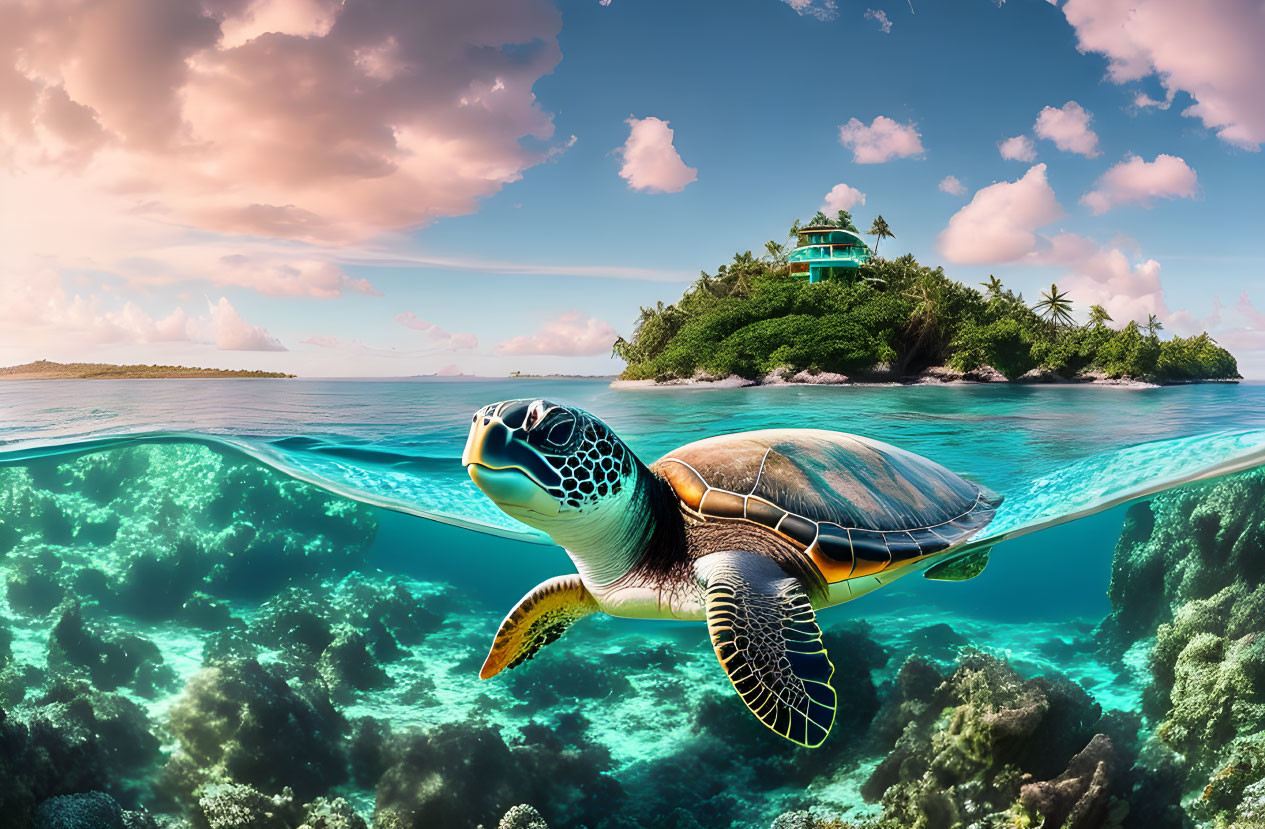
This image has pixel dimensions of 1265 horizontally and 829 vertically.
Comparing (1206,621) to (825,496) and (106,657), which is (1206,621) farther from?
(106,657)

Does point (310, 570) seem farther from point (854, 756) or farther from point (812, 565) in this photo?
point (812, 565)

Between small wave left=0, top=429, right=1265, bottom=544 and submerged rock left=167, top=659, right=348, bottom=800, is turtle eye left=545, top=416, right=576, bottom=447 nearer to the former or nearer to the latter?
small wave left=0, top=429, right=1265, bottom=544

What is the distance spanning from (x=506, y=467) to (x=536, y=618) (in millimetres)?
1478

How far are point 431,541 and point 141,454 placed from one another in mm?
5943

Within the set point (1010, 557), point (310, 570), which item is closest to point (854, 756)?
point (1010, 557)

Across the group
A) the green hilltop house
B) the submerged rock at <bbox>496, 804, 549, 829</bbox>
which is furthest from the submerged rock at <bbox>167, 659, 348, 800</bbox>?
the green hilltop house

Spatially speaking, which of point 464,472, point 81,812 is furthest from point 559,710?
point 81,812

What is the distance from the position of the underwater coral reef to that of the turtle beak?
5.70m

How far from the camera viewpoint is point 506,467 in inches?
98.2

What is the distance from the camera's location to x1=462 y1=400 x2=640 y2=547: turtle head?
8.13ft

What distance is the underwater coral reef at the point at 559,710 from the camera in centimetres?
601

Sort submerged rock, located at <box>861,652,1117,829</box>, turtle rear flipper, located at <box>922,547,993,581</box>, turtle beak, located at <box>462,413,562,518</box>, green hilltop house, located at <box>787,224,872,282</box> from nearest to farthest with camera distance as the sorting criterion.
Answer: turtle beak, located at <box>462,413,562,518</box> < turtle rear flipper, located at <box>922,547,993,581</box> < submerged rock, located at <box>861,652,1117,829</box> < green hilltop house, located at <box>787,224,872,282</box>

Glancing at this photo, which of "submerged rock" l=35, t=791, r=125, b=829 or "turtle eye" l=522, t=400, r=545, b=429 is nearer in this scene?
"turtle eye" l=522, t=400, r=545, b=429

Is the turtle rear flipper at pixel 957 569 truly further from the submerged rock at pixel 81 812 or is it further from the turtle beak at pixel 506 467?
the submerged rock at pixel 81 812
